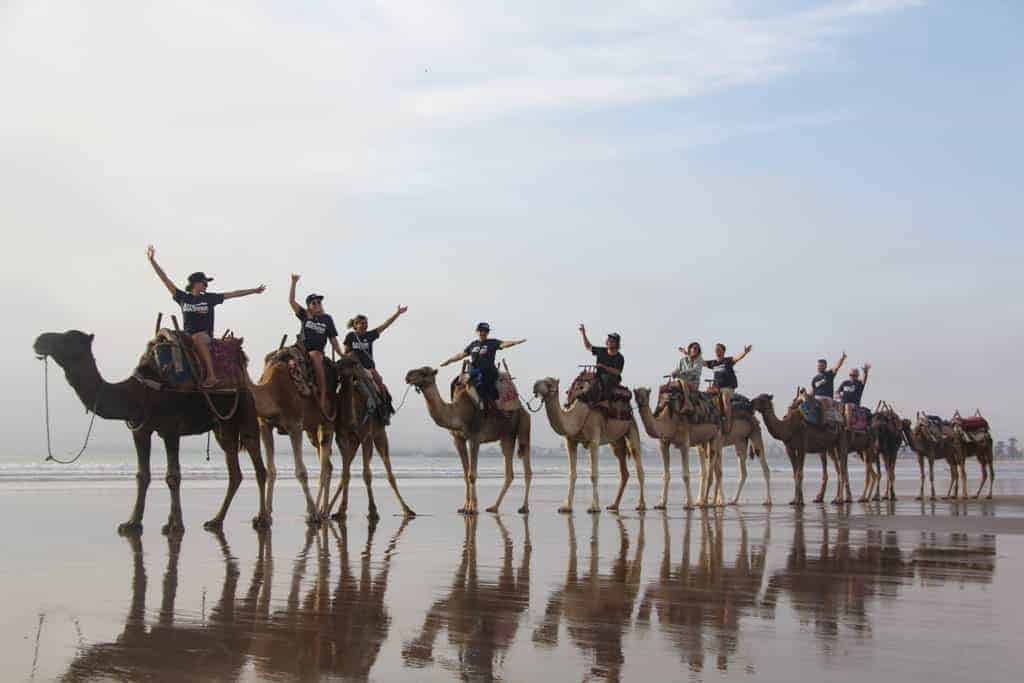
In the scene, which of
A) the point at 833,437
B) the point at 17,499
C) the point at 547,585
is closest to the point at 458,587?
the point at 547,585

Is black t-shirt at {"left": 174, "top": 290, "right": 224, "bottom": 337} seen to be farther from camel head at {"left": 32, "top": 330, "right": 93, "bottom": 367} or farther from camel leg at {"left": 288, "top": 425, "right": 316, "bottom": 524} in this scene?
camel leg at {"left": 288, "top": 425, "right": 316, "bottom": 524}

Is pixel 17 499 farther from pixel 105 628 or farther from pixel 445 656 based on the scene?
pixel 445 656

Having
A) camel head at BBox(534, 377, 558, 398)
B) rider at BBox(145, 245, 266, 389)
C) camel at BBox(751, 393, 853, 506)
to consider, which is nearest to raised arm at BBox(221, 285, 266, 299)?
rider at BBox(145, 245, 266, 389)

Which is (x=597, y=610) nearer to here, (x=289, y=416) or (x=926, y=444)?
(x=289, y=416)

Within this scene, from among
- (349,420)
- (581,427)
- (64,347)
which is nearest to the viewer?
(64,347)

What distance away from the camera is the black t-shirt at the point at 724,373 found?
24.8 meters

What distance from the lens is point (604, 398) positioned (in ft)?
70.9

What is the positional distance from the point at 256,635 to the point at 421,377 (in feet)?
37.5

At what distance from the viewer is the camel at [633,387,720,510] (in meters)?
23.1

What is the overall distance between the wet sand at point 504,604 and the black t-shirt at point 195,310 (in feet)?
8.69

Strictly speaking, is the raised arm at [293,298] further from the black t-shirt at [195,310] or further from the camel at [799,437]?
the camel at [799,437]

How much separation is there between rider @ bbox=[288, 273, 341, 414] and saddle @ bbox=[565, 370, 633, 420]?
4.98 meters

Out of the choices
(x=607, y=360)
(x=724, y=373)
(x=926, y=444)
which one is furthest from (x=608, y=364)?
(x=926, y=444)

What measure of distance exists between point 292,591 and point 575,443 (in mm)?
12605
